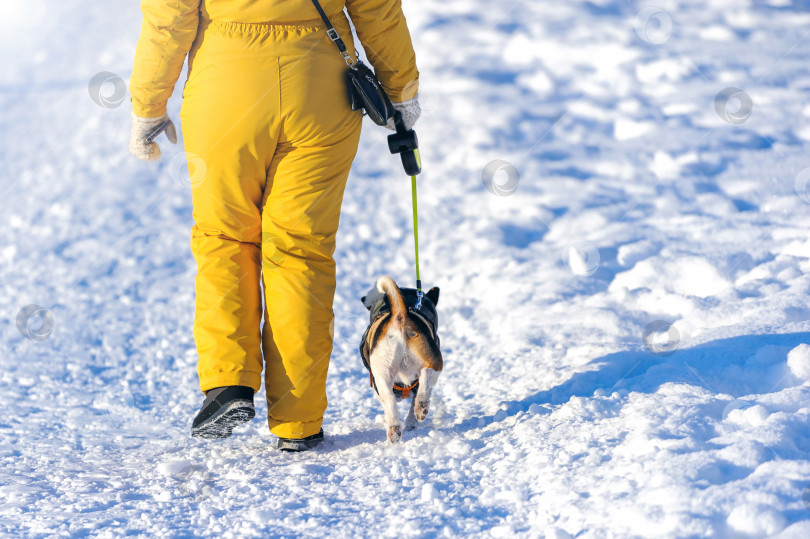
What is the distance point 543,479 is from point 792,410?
2.85 feet

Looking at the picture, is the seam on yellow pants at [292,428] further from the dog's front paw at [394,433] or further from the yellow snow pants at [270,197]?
the dog's front paw at [394,433]

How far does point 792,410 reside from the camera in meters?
2.24

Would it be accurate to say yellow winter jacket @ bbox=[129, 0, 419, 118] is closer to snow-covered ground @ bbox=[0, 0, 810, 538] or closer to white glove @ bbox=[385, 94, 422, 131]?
white glove @ bbox=[385, 94, 422, 131]

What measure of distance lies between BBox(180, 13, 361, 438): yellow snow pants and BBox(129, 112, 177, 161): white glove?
237 mm

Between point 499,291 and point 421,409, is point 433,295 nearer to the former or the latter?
point 421,409

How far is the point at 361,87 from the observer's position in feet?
8.21

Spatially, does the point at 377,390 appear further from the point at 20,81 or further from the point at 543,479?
the point at 20,81

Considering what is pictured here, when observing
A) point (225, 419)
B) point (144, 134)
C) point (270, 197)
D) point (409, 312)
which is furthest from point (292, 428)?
point (144, 134)

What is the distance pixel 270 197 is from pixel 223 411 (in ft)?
2.61

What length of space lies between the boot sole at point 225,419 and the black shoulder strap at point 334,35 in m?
1.32

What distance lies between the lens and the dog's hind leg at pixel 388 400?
2666mm

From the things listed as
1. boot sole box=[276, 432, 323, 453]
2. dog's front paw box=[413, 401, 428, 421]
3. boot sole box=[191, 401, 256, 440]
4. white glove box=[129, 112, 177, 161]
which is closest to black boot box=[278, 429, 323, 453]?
boot sole box=[276, 432, 323, 453]

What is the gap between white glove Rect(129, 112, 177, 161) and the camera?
2.64m

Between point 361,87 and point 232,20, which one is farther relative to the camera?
point 361,87
